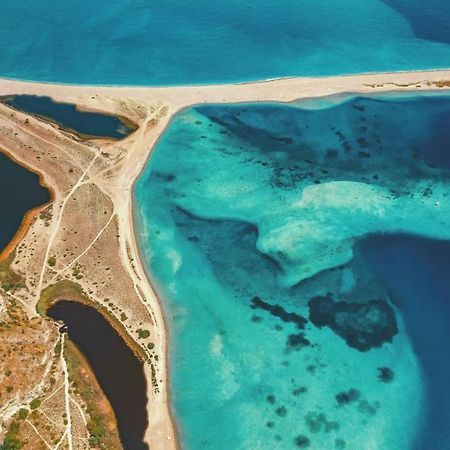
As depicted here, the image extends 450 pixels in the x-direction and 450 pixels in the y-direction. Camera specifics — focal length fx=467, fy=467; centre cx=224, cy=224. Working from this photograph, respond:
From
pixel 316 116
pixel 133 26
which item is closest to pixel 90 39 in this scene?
pixel 133 26

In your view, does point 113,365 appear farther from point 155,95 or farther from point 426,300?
point 155,95

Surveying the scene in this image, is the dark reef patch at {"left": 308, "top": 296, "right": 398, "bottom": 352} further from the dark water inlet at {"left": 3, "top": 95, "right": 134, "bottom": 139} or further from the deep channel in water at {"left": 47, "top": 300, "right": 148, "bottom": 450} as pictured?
the dark water inlet at {"left": 3, "top": 95, "right": 134, "bottom": 139}

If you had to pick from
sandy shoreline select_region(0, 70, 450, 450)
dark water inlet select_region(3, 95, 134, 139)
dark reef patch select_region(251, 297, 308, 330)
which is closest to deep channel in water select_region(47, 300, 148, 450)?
sandy shoreline select_region(0, 70, 450, 450)

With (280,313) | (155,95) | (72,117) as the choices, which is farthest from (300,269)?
(72,117)

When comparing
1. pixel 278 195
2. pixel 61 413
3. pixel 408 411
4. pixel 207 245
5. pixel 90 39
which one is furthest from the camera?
pixel 90 39

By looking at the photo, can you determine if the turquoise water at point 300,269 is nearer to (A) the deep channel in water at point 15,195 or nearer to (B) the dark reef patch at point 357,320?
(B) the dark reef patch at point 357,320

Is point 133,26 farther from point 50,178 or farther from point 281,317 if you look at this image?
point 281,317
